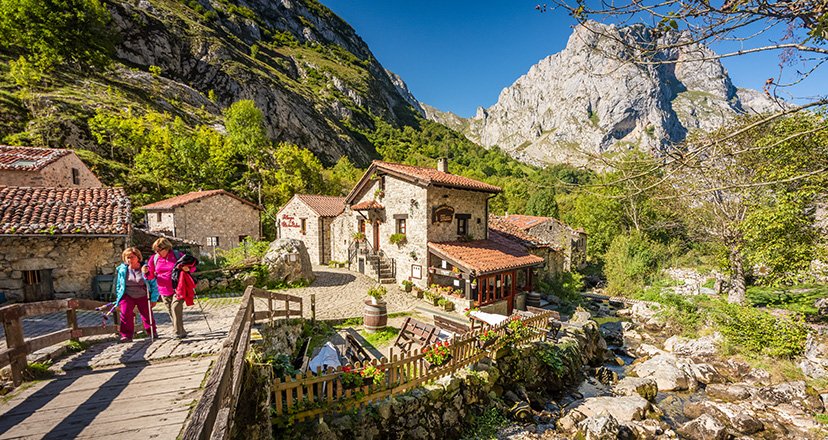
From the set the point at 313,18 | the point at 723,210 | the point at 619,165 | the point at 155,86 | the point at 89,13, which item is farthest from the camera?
the point at 313,18

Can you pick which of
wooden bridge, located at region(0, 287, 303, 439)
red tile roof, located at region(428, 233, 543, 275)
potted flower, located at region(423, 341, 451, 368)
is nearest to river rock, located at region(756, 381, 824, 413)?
red tile roof, located at region(428, 233, 543, 275)

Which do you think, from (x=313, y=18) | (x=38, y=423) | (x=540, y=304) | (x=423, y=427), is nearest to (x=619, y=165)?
(x=423, y=427)

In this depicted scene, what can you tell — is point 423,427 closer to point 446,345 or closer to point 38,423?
point 446,345

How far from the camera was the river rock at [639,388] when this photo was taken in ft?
36.2

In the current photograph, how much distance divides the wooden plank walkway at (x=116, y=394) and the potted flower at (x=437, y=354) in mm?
4990

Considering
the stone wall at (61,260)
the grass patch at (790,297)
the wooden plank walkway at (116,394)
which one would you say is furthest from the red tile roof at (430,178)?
the grass patch at (790,297)

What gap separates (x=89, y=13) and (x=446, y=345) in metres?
62.3

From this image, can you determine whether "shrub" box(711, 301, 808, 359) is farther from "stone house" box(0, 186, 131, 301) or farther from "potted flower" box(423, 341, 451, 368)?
"stone house" box(0, 186, 131, 301)

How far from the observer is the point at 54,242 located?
9.73m

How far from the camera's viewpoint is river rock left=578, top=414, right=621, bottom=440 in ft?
27.2

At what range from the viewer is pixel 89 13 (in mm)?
40875

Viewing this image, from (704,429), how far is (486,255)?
973 cm

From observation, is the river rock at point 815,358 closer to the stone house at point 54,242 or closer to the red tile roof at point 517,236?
the red tile roof at point 517,236

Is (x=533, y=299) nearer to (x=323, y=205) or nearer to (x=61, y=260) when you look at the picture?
(x=323, y=205)
